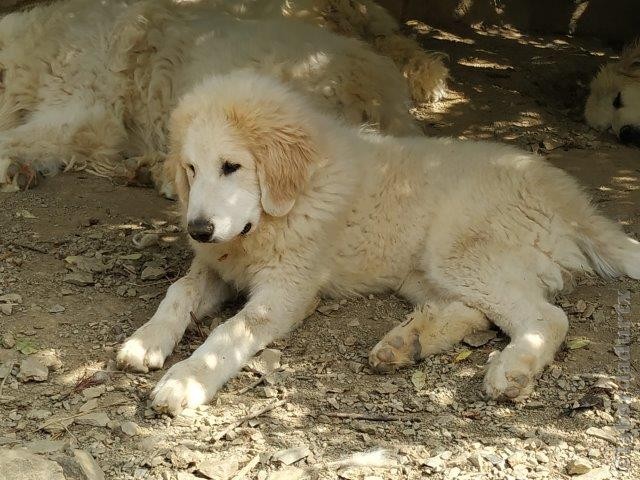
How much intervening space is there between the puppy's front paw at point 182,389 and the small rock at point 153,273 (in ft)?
3.96

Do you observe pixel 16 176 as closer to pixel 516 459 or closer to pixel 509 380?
pixel 509 380

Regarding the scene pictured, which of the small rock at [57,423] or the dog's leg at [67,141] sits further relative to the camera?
the dog's leg at [67,141]

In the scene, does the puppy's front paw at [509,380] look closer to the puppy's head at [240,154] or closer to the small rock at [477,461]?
the small rock at [477,461]

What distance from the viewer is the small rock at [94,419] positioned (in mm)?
3742

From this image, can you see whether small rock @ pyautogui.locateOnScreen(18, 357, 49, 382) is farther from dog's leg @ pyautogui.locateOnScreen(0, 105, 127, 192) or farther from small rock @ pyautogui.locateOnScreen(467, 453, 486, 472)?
dog's leg @ pyautogui.locateOnScreen(0, 105, 127, 192)

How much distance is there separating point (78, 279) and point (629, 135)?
4544mm

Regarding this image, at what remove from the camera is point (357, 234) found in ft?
15.9

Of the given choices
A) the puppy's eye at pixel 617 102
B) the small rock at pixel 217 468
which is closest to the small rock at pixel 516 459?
the small rock at pixel 217 468

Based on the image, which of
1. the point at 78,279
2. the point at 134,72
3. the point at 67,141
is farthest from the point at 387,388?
the point at 134,72

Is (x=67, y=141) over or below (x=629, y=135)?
below

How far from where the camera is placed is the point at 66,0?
724 cm

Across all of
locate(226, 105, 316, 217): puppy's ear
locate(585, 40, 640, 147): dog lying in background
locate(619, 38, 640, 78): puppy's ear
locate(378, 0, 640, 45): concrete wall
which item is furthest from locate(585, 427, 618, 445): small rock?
locate(378, 0, 640, 45): concrete wall

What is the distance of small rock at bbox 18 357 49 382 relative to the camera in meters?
4.07

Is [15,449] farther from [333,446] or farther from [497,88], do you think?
[497,88]
